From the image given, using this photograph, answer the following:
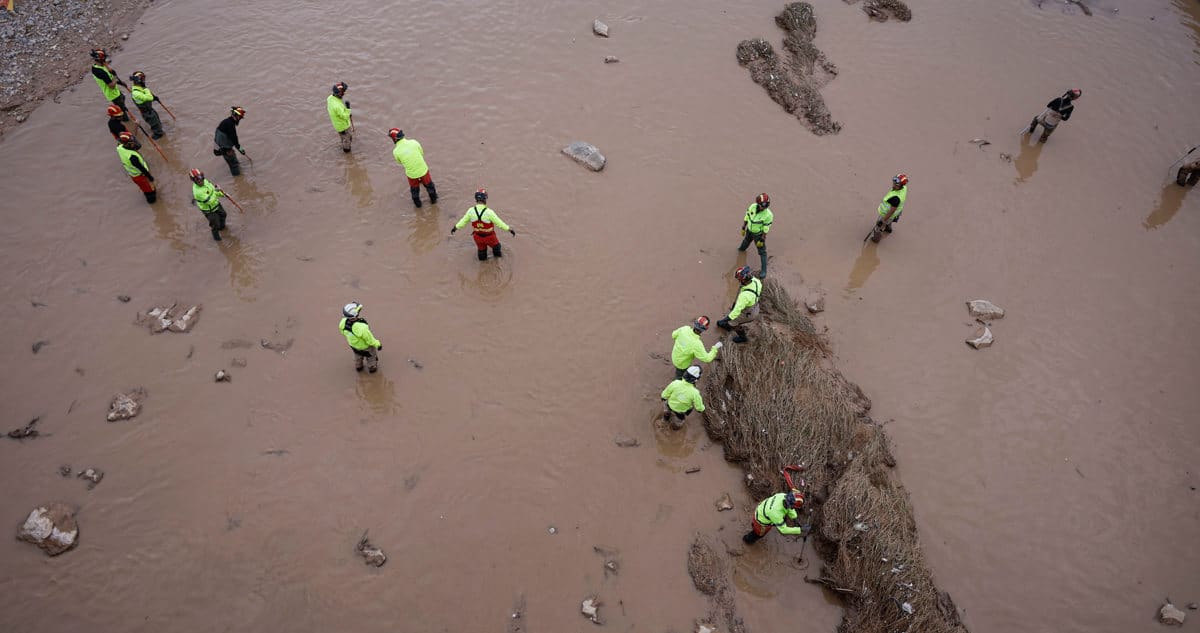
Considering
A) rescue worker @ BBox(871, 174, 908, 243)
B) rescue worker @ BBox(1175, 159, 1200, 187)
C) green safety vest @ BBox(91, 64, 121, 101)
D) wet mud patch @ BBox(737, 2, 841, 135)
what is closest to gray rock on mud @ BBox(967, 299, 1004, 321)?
rescue worker @ BBox(871, 174, 908, 243)

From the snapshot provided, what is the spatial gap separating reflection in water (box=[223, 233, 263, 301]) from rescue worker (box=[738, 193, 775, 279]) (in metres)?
9.12

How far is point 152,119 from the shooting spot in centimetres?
1302

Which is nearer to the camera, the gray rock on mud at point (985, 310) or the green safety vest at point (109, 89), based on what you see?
the gray rock on mud at point (985, 310)

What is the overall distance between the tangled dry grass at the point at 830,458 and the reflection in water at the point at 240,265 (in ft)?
27.7

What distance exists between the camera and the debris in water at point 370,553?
811cm

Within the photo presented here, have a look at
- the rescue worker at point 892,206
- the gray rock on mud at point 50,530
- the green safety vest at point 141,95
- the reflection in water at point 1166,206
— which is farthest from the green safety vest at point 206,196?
the reflection in water at point 1166,206

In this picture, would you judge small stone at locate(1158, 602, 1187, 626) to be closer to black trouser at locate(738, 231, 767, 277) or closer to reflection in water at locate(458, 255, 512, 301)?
black trouser at locate(738, 231, 767, 277)

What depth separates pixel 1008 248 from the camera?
40.8 ft

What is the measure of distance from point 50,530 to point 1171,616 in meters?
15.1

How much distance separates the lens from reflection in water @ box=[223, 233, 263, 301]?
1098 cm

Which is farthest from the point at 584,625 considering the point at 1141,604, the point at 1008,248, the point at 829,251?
the point at 1008,248

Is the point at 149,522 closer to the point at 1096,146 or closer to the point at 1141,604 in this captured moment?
the point at 1141,604

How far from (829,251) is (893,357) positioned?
2647 millimetres

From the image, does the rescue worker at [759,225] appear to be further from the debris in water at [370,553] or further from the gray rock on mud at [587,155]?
the debris in water at [370,553]
